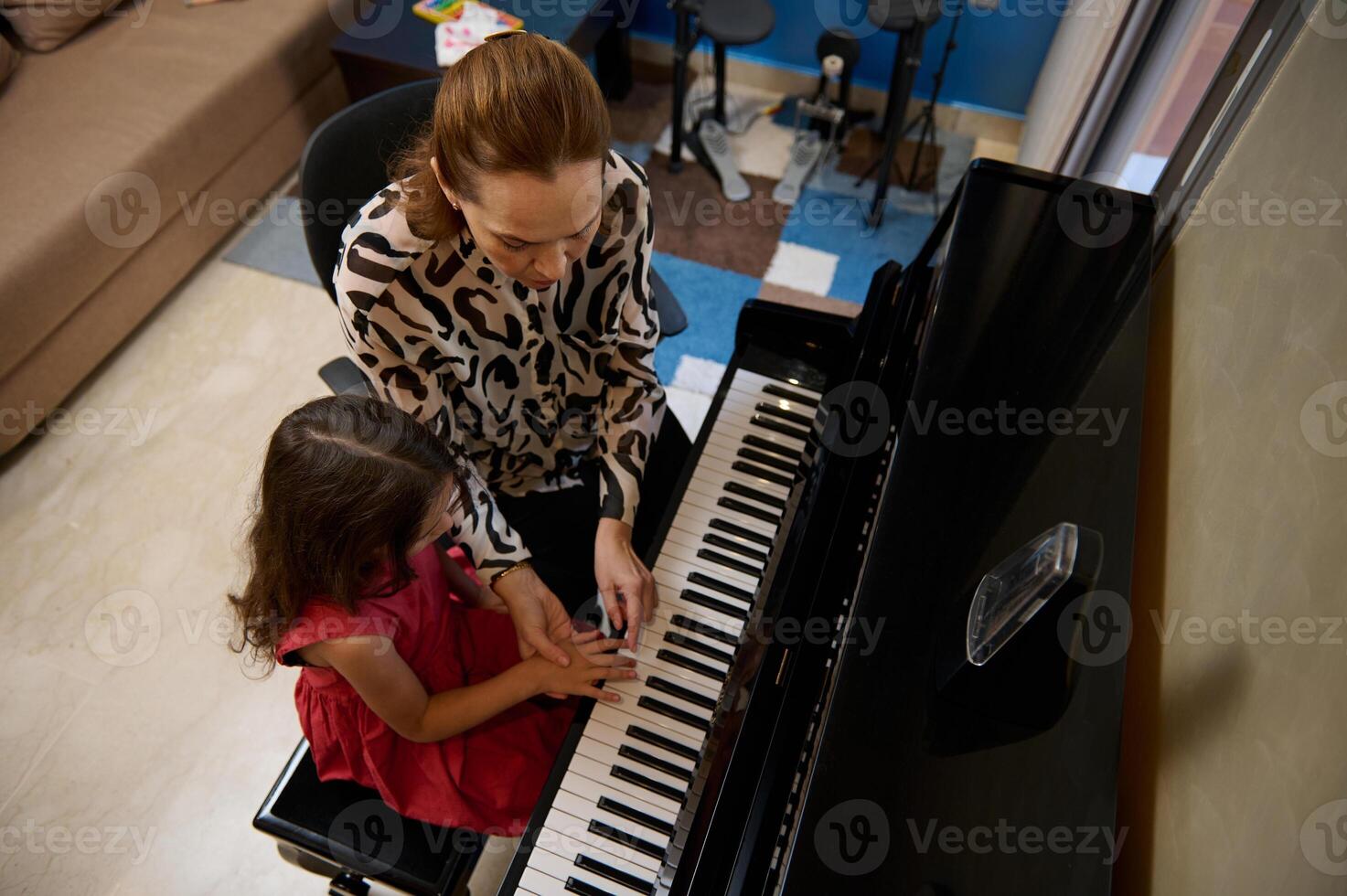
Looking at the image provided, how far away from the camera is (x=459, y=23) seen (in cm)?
284

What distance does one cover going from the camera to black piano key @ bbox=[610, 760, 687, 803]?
1.24m

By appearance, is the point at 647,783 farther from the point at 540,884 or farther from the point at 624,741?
the point at 540,884

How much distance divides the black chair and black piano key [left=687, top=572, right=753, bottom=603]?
1.79 ft

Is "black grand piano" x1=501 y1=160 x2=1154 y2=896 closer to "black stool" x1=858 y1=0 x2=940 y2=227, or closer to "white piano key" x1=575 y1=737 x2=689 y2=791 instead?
"white piano key" x1=575 y1=737 x2=689 y2=791

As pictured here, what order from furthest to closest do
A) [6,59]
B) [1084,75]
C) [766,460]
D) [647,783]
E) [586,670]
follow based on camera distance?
[6,59]
[1084,75]
[766,460]
[586,670]
[647,783]

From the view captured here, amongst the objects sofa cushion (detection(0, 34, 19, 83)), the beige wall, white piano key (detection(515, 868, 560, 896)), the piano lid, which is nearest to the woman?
white piano key (detection(515, 868, 560, 896))

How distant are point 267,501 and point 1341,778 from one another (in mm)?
1205

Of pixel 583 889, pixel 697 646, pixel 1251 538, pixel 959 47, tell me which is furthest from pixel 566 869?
pixel 959 47

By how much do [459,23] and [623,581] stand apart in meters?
2.21

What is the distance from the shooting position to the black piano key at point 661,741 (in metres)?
1.28

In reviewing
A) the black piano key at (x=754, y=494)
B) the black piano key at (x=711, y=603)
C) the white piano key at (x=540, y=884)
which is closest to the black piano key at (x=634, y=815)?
the white piano key at (x=540, y=884)

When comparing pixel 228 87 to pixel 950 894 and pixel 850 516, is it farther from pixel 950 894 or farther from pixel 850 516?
pixel 950 894

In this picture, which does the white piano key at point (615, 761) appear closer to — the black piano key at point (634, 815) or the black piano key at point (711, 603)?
the black piano key at point (634, 815)

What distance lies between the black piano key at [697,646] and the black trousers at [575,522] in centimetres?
27
